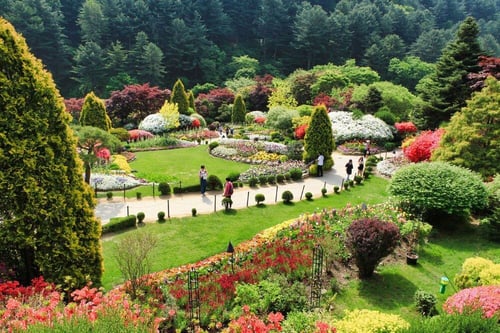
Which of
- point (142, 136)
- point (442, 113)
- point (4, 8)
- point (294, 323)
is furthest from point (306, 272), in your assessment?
point (4, 8)

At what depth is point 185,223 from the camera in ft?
46.0

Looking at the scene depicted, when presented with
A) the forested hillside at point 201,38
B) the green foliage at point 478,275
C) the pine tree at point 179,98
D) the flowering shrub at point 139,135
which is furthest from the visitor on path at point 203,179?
the forested hillside at point 201,38

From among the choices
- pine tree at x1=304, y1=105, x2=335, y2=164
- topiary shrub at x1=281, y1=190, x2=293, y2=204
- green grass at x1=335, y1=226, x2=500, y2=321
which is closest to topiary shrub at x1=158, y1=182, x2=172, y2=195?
topiary shrub at x1=281, y1=190, x2=293, y2=204

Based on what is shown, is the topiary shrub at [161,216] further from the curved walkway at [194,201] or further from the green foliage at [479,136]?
the green foliage at [479,136]

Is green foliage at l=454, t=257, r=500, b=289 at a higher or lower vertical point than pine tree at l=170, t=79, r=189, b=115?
lower

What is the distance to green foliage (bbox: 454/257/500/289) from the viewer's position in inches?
348

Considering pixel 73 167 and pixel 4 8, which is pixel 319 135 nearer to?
pixel 73 167

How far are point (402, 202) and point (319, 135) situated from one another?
8.91 m

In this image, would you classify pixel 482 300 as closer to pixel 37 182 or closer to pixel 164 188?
pixel 37 182

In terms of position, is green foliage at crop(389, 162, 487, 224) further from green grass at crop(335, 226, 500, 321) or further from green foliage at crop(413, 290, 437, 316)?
green foliage at crop(413, 290, 437, 316)

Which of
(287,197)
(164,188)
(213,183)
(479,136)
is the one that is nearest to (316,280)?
(287,197)

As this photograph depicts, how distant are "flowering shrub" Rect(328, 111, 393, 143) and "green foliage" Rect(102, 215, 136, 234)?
69.3 feet

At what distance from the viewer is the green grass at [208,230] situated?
1123 cm

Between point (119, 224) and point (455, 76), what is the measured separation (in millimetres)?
25330
